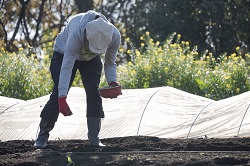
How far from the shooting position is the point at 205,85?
9.71 m

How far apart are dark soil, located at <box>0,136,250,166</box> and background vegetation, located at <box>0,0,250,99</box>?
3776 millimetres

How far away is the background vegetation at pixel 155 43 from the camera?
985cm

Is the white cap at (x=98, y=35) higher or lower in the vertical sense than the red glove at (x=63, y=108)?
higher

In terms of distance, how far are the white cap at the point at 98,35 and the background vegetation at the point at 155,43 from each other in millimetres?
4672

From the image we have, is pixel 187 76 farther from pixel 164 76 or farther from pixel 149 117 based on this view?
pixel 149 117

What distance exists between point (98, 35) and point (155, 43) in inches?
415

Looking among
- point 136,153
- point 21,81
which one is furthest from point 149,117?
point 21,81

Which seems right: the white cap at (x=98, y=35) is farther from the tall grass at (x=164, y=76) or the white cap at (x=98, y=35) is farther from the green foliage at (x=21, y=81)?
the green foliage at (x=21, y=81)

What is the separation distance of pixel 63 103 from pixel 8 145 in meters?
1.23

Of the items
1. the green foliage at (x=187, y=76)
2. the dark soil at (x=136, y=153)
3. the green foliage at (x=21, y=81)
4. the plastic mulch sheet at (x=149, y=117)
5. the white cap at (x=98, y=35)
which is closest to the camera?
the dark soil at (x=136, y=153)

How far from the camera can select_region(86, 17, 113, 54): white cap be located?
5102 millimetres

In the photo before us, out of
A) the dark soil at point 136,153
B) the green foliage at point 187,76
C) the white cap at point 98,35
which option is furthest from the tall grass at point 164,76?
the white cap at point 98,35

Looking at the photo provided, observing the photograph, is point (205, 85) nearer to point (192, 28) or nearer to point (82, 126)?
point (82, 126)

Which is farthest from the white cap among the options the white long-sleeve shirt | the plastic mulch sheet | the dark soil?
the plastic mulch sheet
